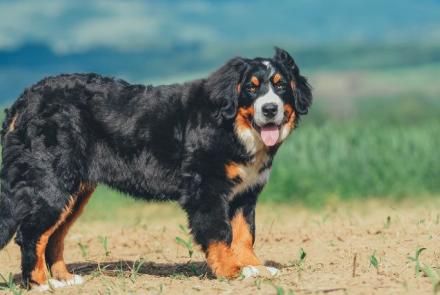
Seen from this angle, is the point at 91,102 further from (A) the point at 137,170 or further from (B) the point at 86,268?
(B) the point at 86,268

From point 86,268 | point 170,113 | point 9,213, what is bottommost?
point 86,268

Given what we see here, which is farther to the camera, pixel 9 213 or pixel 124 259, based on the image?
pixel 124 259

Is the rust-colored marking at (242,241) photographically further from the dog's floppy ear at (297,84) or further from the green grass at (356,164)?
the green grass at (356,164)

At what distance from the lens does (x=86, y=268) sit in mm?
8930

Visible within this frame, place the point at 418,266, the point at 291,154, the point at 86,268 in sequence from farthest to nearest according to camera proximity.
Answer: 1. the point at 291,154
2. the point at 86,268
3. the point at 418,266

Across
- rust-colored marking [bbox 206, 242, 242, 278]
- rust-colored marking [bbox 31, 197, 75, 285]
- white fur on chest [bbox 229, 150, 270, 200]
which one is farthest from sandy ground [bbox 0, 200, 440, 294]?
white fur on chest [bbox 229, 150, 270, 200]

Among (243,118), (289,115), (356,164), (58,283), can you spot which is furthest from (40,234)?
(356,164)

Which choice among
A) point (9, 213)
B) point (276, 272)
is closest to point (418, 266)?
point (276, 272)

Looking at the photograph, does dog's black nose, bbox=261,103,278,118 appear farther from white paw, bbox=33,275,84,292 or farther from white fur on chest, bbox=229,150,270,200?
white paw, bbox=33,275,84,292

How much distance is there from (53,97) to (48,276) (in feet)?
5.53

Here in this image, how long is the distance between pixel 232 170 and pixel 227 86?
74 cm

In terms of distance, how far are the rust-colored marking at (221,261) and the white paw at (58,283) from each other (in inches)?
51.2

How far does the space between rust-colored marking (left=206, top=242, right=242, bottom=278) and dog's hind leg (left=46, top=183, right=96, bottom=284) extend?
1.32 meters

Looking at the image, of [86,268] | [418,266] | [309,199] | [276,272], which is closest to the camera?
[418,266]
